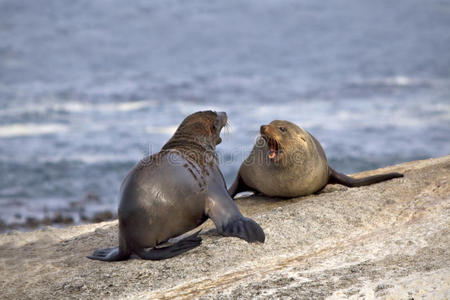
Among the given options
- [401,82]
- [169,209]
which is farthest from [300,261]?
[401,82]

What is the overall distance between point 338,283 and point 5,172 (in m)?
12.5

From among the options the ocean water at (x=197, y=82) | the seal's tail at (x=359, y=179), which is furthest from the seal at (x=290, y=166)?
the ocean water at (x=197, y=82)

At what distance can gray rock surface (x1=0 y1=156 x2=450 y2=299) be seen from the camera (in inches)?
151

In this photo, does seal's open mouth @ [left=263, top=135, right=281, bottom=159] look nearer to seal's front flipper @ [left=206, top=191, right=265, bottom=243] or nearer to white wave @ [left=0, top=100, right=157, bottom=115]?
seal's front flipper @ [left=206, top=191, right=265, bottom=243]

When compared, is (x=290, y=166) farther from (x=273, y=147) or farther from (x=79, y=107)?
(x=79, y=107)

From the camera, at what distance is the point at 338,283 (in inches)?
152

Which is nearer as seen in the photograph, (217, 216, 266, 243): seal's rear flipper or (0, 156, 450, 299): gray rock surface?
(0, 156, 450, 299): gray rock surface

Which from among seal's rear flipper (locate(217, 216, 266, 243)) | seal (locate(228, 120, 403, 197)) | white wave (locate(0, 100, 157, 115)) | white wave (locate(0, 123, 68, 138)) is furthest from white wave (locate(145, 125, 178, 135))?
seal's rear flipper (locate(217, 216, 266, 243))

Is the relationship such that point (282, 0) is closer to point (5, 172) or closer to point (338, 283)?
point (5, 172)

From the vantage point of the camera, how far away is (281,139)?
616 cm

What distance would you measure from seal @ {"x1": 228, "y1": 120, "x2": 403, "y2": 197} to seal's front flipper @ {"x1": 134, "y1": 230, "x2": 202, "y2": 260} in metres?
1.79

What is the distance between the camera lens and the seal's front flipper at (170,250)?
4.52m

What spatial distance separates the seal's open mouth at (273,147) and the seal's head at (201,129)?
1.80 ft

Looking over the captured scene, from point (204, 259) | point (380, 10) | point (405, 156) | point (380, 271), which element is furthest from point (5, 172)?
point (380, 10)
